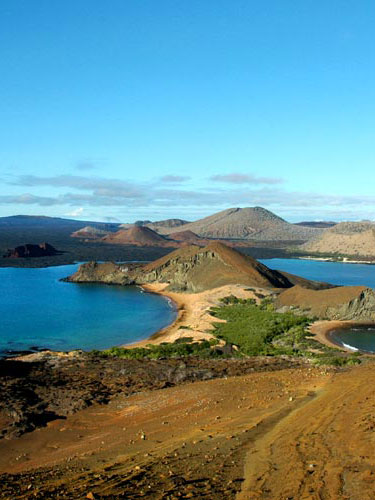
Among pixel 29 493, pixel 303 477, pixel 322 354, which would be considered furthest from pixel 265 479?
pixel 322 354

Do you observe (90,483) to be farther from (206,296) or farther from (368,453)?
(206,296)

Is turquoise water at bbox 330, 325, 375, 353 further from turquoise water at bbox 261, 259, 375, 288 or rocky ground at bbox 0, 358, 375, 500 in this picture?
turquoise water at bbox 261, 259, 375, 288

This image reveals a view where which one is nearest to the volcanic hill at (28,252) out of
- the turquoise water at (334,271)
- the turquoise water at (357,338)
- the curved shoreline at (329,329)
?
the turquoise water at (334,271)

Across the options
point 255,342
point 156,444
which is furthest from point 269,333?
point 156,444

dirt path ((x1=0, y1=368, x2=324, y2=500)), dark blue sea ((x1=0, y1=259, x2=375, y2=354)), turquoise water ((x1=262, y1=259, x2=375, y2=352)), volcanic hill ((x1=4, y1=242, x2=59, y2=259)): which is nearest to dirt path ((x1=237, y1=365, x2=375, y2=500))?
dirt path ((x1=0, y1=368, x2=324, y2=500))

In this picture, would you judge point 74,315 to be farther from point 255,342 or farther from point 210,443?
point 210,443

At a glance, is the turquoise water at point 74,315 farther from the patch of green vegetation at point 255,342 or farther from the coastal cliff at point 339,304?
the coastal cliff at point 339,304

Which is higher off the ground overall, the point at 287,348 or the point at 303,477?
→ the point at 303,477
